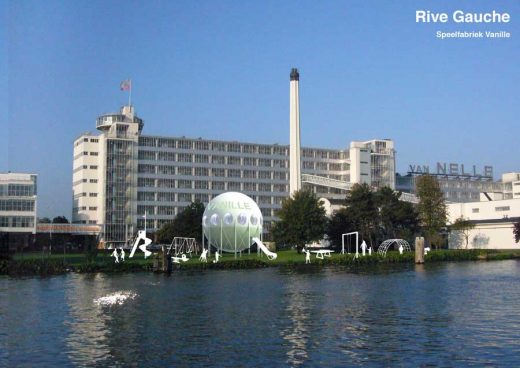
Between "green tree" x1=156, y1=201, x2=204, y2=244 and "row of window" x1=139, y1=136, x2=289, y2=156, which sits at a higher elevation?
"row of window" x1=139, y1=136, x2=289, y2=156

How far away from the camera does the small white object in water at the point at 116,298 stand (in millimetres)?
40500

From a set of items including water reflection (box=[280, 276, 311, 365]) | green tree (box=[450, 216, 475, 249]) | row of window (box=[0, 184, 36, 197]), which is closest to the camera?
water reflection (box=[280, 276, 311, 365])

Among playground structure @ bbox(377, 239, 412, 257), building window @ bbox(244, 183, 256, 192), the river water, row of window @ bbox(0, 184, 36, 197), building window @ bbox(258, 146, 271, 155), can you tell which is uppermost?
building window @ bbox(258, 146, 271, 155)

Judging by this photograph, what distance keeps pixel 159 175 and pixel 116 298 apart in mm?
138902

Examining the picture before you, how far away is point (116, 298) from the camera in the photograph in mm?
42781

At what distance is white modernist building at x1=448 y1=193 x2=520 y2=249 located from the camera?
135 meters

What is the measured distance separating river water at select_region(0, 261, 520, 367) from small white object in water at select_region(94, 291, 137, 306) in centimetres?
8

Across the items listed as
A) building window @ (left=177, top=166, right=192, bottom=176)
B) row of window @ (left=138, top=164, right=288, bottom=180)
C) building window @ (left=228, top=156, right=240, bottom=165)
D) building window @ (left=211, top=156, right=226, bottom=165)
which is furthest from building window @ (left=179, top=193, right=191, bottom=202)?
building window @ (left=228, top=156, right=240, bottom=165)

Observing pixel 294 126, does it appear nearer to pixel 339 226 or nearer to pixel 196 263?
pixel 339 226

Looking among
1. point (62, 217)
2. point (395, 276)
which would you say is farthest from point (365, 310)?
point (62, 217)

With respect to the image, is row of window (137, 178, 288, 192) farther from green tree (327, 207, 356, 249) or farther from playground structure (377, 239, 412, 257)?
playground structure (377, 239, 412, 257)

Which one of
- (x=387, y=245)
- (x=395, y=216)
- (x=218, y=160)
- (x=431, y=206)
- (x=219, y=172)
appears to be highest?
(x=218, y=160)

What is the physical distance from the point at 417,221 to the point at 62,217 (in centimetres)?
10247

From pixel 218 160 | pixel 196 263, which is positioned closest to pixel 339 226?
pixel 196 263
